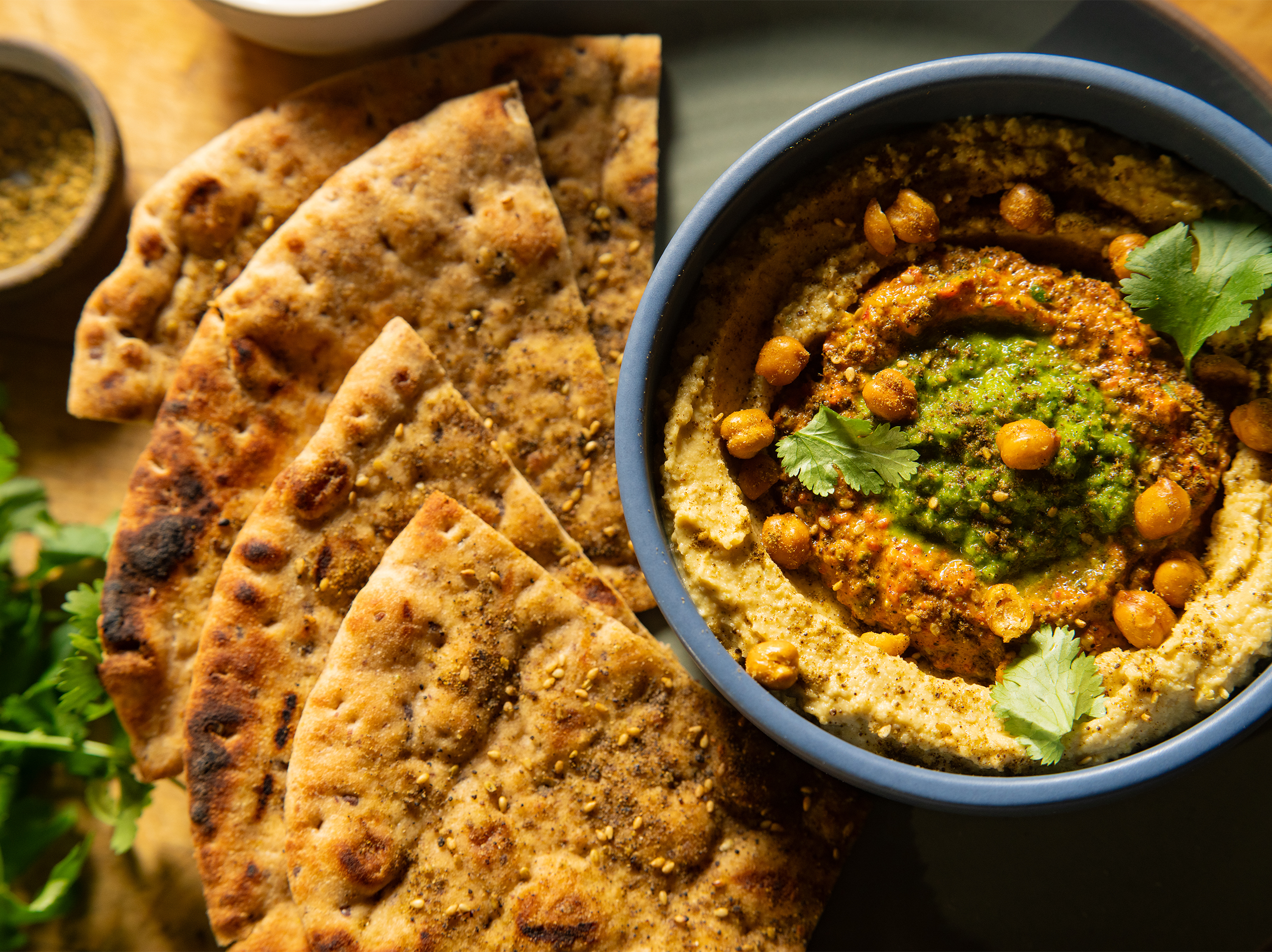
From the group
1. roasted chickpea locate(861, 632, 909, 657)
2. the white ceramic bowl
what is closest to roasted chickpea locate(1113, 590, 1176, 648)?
roasted chickpea locate(861, 632, 909, 657)

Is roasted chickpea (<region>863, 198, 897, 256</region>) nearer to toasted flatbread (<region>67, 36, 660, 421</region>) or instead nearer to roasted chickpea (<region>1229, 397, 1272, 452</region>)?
toasted flatbread (<region>67, 36, 660, 421</region>)

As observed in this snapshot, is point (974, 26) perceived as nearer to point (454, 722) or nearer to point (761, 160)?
point (761, 160)

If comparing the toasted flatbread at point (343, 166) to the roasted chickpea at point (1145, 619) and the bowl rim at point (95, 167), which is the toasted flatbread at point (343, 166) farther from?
the roasted chickpea at point (1145, 619)

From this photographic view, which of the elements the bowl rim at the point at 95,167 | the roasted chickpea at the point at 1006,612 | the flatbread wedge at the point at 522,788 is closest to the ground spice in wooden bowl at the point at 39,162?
the bowl rim at the point at 95,167

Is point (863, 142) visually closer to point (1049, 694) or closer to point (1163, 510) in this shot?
point (1163, 510)

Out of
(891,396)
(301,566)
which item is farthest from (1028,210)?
(301,566)
